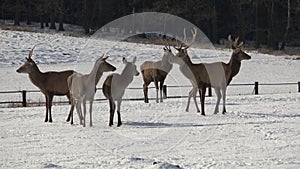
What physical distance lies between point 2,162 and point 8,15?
57017mm

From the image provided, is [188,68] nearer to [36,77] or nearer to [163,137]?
Result: [36,77]

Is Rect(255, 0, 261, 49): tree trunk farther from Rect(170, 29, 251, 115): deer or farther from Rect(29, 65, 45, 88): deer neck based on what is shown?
Rect(29, 65, 45, 88): deer neck

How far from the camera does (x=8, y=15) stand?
214 ft

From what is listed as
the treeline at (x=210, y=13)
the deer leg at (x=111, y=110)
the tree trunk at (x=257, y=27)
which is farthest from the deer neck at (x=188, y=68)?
the tree trunk at (x=257, y=27)

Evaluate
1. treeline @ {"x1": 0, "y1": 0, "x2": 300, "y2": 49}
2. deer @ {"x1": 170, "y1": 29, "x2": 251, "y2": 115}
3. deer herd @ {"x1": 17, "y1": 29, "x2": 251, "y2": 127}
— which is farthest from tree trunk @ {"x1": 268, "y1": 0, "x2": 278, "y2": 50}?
deer @ {"x1": 170, "y1": 29, "x2": 251, "y2": 115}

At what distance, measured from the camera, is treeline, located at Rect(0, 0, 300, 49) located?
56.4m

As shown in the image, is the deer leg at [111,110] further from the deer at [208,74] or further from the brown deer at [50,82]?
the deer at [208,74]

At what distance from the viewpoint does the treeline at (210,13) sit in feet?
185

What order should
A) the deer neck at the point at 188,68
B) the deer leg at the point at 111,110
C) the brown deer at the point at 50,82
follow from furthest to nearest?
the deer neck at the point at 188,68 < the brown deer at the point at 50,82 < the deer leg at the point at 111,110

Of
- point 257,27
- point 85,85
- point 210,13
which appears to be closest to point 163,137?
point 85,85

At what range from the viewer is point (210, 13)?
5622 cm

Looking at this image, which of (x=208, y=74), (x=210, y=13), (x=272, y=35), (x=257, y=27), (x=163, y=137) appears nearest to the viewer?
(x=163, y=137)

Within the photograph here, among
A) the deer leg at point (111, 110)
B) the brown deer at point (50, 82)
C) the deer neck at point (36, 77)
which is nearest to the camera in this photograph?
the deer leg at point (111, 110)

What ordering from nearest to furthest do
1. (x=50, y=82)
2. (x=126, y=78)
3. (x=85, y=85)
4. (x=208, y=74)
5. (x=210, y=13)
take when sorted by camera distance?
1. (x=126, y=78)
2. (x=85, y=85)
3. (x=50, y=82)
4. (x=208, y=74)
5. (x=210, y=13)
